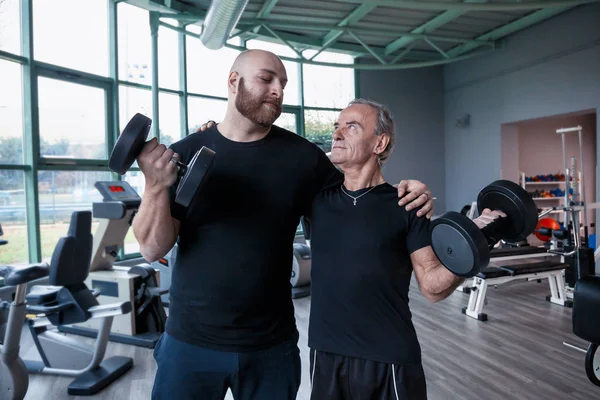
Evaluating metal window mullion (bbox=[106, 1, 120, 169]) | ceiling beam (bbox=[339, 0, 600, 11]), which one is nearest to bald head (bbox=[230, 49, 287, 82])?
ceiling beam (bbox=[339, 0, 600, 11])

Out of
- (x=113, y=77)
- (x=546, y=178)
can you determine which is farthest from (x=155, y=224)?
(x=546, y=178)

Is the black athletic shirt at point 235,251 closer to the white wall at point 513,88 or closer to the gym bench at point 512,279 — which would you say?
the gym bench at point 512,279

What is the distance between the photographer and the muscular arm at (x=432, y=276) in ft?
3.90

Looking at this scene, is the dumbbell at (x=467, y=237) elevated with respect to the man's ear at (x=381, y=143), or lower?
lower

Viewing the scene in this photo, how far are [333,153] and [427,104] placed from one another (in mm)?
7290

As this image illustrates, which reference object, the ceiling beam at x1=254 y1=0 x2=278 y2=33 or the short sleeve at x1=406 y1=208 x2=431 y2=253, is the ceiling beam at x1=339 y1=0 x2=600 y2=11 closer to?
the ceiling beam at x1=254 y1=0 x2=278 y2=33

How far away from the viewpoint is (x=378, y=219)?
125 centimetres

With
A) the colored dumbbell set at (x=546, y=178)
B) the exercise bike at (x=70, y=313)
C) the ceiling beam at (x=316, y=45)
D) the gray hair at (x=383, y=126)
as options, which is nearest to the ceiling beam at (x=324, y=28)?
the ceiling beam at (x=316, y=45)

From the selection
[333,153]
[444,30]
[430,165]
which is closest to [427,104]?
[430,165]

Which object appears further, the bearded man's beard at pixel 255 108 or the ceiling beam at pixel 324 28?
the ceiling beam at pixel 324 28

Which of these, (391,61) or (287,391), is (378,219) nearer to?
(287,391)

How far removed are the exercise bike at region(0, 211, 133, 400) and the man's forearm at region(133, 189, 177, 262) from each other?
151 cm

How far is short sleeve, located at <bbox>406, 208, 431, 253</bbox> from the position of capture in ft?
3.96

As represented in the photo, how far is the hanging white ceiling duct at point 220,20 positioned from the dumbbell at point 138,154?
306 centimetres
